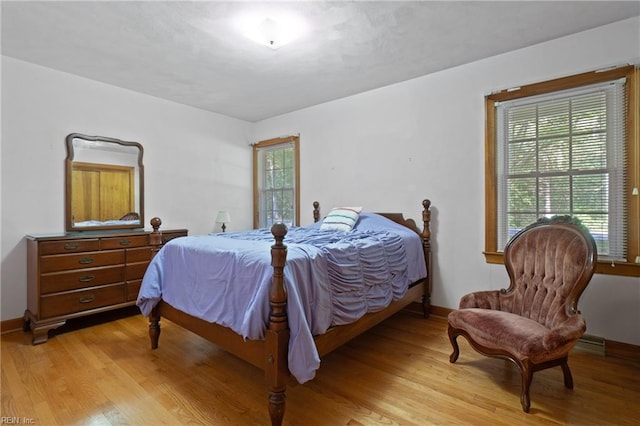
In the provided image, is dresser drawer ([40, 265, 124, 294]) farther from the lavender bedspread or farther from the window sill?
the window sill

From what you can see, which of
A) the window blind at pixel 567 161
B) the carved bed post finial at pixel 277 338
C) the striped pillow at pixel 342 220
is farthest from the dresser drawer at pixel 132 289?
the window blind at pixel 567 161

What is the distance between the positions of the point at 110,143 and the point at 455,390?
4201mm

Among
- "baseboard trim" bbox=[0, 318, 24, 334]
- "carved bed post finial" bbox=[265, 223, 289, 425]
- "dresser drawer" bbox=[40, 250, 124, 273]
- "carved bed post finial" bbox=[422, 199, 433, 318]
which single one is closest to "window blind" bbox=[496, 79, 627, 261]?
"carved bed post finial" bbox=[422, 199, 433, 318]

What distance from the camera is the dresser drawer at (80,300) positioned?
2.80 meters

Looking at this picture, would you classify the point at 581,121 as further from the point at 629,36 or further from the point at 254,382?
the point at 254,382

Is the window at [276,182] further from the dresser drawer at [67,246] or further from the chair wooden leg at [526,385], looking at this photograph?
the chair wooden leg at [526,385]

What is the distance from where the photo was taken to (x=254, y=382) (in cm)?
209

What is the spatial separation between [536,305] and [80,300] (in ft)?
12.9

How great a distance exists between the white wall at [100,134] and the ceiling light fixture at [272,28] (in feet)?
7.09

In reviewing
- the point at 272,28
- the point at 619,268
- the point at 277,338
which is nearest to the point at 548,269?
the point at 619,268

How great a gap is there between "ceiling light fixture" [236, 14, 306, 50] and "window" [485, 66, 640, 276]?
6.47 ft

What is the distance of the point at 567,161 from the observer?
8.84ft

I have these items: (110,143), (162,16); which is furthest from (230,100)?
(162,16)

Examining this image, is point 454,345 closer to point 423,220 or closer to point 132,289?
point 423,220
